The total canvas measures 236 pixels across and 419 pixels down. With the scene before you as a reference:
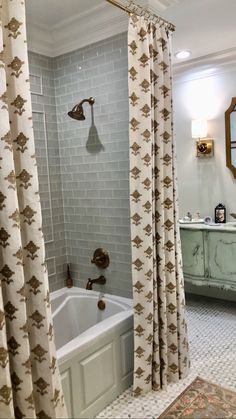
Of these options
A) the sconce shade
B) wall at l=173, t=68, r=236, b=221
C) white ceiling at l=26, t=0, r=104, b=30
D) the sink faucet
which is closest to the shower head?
white ceiling at l=26, t=0, r=104, b=30

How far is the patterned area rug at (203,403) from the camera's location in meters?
1.86

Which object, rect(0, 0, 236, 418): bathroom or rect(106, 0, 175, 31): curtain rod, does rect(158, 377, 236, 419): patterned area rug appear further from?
rect(106, 0, 175, 31): curtain rod

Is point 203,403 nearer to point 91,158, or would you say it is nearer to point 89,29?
point 91,158

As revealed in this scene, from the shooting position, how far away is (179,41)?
2723 mm

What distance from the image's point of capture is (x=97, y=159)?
248cm

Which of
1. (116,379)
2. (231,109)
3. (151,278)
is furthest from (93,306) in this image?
(231,109)

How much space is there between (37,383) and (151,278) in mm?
844

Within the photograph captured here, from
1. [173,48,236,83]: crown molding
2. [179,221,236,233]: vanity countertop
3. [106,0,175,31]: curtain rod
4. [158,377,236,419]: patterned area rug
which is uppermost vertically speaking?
[173,48,236,83]: crown molding

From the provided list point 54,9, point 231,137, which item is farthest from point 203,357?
point 54,9

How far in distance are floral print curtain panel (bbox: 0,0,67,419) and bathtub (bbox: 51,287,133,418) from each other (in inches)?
12.7

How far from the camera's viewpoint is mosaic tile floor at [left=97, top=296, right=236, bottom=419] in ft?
6.34

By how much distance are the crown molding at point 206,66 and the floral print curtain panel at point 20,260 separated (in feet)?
7.42

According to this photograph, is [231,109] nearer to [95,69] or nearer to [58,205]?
[95,69]

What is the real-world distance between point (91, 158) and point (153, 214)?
2.60ft
